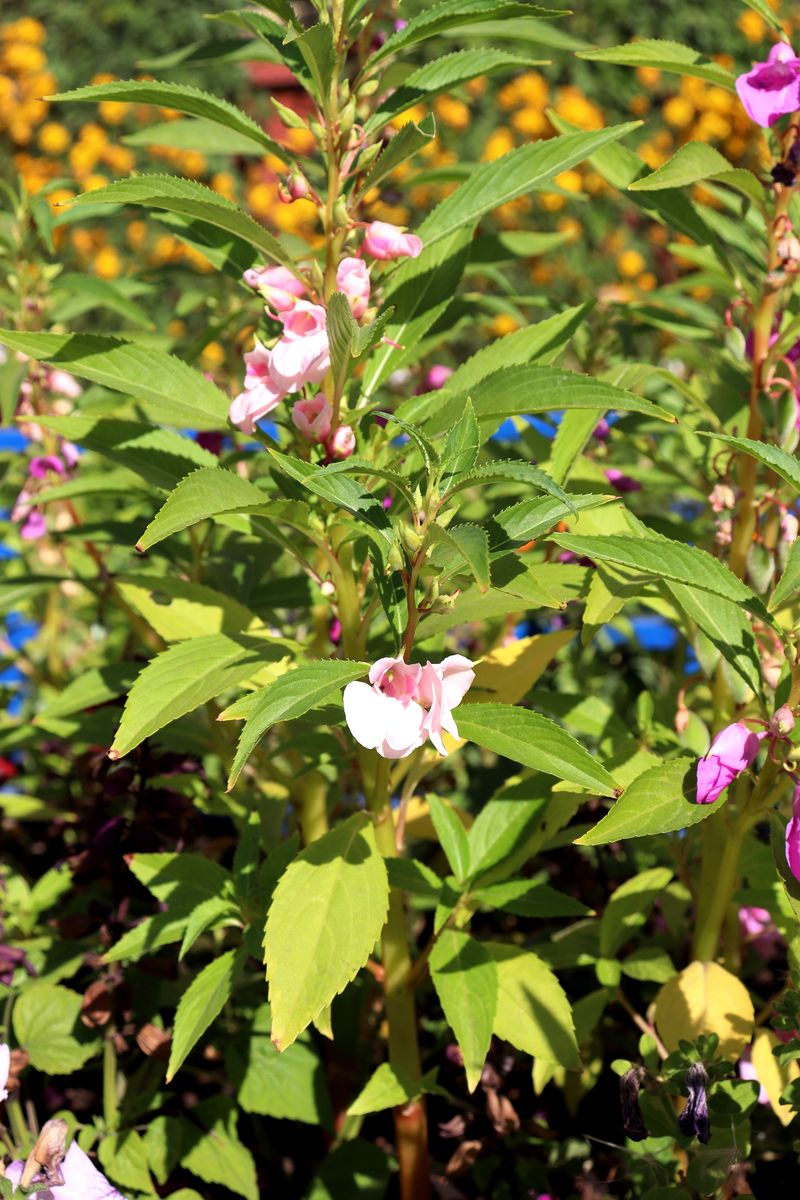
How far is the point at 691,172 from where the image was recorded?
4.56ft

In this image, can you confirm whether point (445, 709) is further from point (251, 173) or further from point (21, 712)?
point (251, 173)

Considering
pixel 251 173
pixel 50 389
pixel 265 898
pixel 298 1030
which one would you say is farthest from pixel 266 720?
pixel 251 173

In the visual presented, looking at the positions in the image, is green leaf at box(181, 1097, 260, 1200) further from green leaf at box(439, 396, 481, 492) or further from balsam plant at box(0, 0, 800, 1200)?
green leaf at box(439, 396, 481, 492)

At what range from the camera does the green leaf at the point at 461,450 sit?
1.09 m

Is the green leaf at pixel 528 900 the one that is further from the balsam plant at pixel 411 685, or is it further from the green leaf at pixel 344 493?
the green leaf at pixel 344 493

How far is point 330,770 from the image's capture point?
1.74 metres

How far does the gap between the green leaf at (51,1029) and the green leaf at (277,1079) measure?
0.65 ft

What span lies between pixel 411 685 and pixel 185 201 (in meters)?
0.50

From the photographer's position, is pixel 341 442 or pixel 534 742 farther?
pixel 341 442

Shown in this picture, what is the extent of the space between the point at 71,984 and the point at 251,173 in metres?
5.74

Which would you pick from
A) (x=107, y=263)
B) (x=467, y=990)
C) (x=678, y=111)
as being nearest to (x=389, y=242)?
(x=467, y=990)

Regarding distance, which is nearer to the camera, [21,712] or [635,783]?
[635,783]

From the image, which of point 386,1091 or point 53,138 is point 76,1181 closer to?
point 386,1091

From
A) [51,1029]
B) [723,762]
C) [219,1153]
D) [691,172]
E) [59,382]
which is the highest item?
[691,172]
